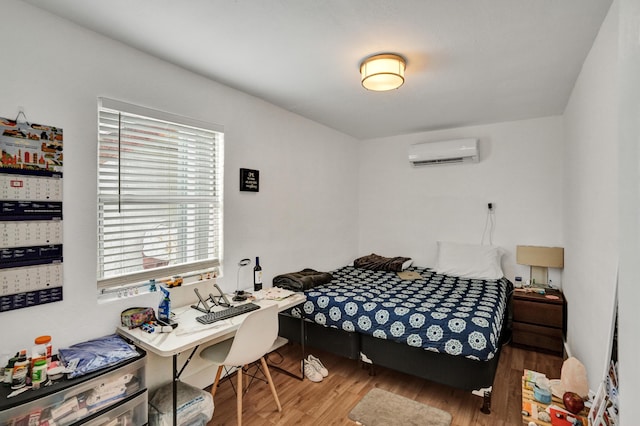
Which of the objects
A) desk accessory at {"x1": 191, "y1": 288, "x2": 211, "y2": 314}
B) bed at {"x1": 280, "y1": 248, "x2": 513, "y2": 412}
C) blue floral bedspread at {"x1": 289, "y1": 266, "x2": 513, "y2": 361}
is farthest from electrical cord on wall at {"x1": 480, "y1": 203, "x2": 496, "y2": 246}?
desk accessory at {"x1": 191, "y1": 288, "x2": 211, "y2": 314}

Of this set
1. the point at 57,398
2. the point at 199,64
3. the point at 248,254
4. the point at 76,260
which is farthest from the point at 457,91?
the point at 57,398

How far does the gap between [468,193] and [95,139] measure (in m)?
4.06

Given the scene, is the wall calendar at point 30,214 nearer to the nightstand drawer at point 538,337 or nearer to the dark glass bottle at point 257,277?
the dark glass bottle at point 257,277

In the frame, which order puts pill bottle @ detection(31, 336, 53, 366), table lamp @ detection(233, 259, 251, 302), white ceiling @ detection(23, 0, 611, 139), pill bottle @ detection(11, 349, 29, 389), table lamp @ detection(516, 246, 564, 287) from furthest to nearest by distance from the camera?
table lamp @ detection(516, 246, 564, 287), table lamp @ detection(233, 259, 251, 302), white ceiling @ detection(23, 0, 611, 139), pill bottle @ detection(31, 336, 53, 366), pill bottle @ detection(11, 349, 29, 389)

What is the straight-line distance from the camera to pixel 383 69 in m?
2.24

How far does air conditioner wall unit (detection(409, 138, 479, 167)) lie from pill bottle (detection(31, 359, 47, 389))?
13.6 ft

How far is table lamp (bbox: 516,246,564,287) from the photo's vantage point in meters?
3.46

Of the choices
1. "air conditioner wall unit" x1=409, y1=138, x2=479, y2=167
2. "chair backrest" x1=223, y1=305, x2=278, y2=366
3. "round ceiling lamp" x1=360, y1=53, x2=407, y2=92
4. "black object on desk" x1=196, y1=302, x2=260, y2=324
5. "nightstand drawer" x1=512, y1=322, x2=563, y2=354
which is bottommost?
"nightstand drawer" x1=512, y1=322, x2=563, y2=354

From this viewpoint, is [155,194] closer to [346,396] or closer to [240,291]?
[240,291]

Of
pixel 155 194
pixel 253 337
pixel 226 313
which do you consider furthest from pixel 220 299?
pixel 155 194

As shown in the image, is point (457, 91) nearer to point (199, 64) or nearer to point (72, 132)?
point (199, 64)

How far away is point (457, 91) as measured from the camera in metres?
2.93

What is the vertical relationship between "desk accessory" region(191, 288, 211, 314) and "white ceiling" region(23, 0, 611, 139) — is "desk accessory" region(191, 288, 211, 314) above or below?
below

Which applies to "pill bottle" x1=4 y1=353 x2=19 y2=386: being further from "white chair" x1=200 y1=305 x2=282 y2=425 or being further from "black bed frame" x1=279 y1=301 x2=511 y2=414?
"black bed frame" x1=279 y1=301 x2=511 y2=414
